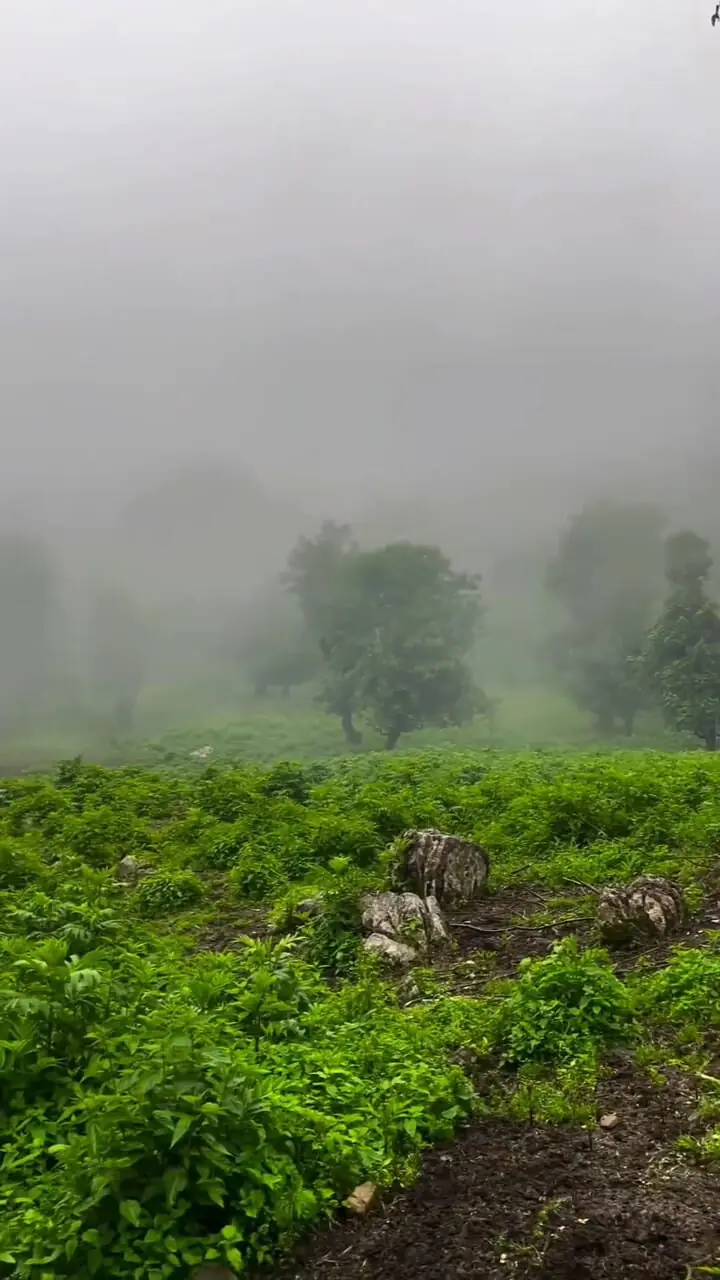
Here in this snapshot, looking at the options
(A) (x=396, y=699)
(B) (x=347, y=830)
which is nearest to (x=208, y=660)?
(A) (x=396, y=699)

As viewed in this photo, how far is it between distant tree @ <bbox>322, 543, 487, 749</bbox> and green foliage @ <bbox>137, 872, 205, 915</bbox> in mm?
50472

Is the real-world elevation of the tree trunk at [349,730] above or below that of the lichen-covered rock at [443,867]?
below

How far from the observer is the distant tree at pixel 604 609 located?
70125 millimetres

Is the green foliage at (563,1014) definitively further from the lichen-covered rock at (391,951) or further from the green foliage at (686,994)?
the lichen-covered rock at (391,951)

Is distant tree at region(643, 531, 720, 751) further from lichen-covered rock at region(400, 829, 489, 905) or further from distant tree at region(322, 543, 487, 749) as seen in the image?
lichen-covered rock at region(400, 829, 489, 905)

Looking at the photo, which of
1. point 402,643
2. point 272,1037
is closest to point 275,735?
point 402,643

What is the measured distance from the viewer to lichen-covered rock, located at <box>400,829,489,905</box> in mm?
11250

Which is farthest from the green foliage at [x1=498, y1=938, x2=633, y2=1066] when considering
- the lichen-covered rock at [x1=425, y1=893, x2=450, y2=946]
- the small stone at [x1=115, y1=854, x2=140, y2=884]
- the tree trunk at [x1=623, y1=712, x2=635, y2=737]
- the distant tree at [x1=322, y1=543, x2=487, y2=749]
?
the tree trunk at [x1=623, y1=712, x2=635, y2=737]

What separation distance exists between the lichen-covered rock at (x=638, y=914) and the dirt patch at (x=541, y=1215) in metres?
3.61

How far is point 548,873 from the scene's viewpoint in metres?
12.2

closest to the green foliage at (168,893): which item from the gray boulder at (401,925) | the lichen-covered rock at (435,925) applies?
the gray boulder at (401,925)

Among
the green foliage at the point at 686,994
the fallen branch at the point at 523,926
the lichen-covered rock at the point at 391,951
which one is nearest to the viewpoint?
the green foliage at the point at 686,994

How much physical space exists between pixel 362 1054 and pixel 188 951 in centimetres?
479

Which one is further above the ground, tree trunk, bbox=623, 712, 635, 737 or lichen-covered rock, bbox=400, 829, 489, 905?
lichen-covered rock, bbox=400, 829, 489, 905
